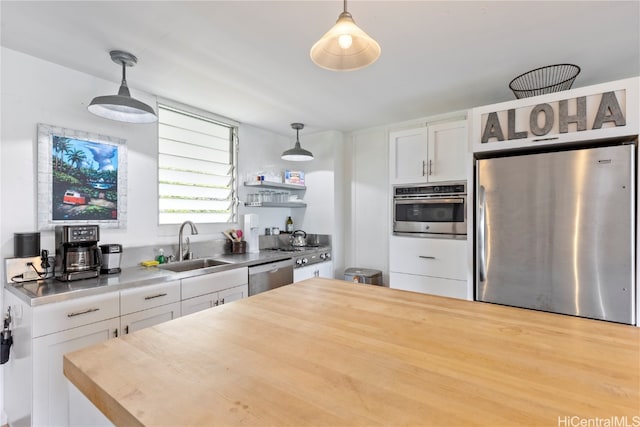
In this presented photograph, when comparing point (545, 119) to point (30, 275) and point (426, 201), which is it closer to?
point (426, 201)

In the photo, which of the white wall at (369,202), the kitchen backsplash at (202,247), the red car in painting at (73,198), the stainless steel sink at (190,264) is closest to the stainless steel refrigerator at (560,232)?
the white wall at (369,202)

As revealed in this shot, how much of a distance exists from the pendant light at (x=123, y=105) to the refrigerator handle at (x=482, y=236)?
239 cm

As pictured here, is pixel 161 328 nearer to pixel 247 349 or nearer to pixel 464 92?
pixel 247 349

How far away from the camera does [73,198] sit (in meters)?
2.14

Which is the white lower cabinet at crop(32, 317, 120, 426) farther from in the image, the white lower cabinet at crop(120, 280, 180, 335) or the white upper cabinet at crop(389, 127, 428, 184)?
the white upper cabinet at crop(389, 127, 428, 184)

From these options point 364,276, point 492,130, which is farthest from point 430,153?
point 364,276

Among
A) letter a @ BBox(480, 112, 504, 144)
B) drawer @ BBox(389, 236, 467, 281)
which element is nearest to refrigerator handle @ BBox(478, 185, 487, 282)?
letter a @ BBox(480, 112, 504, 144)

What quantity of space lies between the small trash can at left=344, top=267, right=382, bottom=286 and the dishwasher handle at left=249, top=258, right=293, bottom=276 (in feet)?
2.83

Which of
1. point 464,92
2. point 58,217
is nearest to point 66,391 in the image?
point 58,217

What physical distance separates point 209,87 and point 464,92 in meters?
2.26

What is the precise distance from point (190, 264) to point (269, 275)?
0.75 meters

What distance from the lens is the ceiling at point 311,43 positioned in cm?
153

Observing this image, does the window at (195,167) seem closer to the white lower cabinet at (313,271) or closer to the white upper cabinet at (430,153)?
the white lower cabinet at (313,271)

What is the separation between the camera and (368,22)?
1.64 metres
